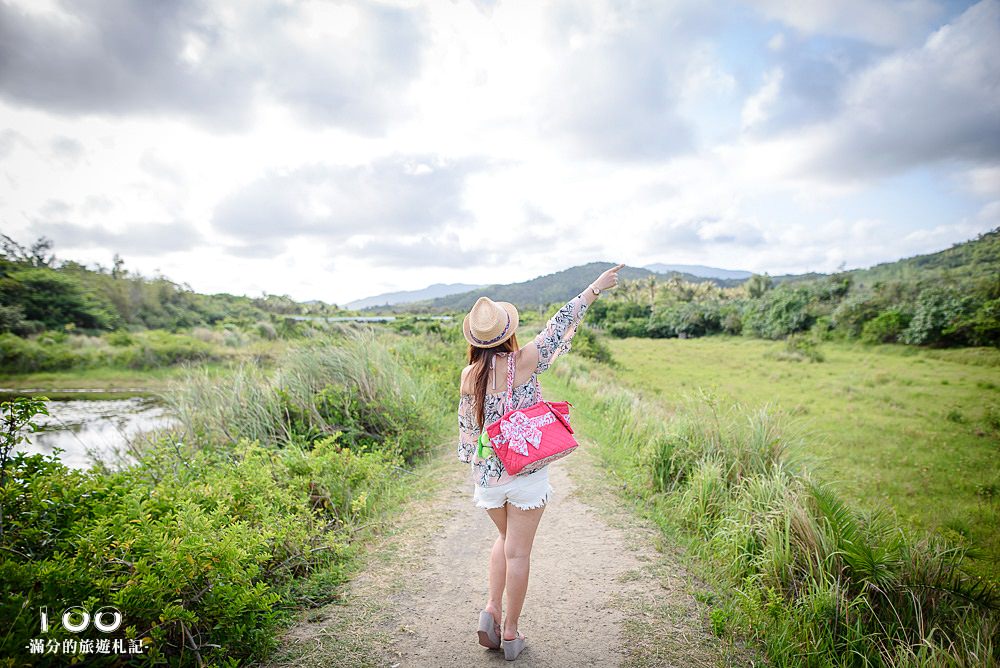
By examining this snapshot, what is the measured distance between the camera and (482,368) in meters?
2.33

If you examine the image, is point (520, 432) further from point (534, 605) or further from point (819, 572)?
point (819, 572)

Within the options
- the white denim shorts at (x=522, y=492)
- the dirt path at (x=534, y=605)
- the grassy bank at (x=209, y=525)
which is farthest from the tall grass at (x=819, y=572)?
the grassy bank at (x=209, y=525)

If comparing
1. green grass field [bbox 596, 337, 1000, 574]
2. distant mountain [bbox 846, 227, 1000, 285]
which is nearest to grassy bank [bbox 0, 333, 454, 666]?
green grass field [bbox 596, 337, 1000, 574]

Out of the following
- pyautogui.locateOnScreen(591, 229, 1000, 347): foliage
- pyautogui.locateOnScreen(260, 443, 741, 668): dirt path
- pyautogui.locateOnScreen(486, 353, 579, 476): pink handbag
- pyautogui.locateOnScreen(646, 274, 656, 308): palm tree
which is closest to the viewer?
pyautogui.locateOnScreen(486, 353, 579, 476): pink handbag

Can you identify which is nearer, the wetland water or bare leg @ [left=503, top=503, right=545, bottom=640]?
bare leg @ [left=503, top=503, right=545, bottom=640]

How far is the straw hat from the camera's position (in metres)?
2.23

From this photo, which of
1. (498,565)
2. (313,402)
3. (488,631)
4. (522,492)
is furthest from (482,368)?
(313,402)

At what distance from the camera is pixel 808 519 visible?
342 centimetres

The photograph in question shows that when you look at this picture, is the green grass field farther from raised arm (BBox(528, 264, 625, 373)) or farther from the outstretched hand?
raised arm (BBox(528, 264, 625, 373))

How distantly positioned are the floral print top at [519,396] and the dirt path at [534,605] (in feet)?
3.74

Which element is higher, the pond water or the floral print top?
the floral print top

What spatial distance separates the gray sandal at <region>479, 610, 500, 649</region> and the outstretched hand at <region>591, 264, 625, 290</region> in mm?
1927

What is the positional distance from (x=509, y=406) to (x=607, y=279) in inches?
34.9

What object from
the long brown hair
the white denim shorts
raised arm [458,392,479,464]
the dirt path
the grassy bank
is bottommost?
the dirt path
